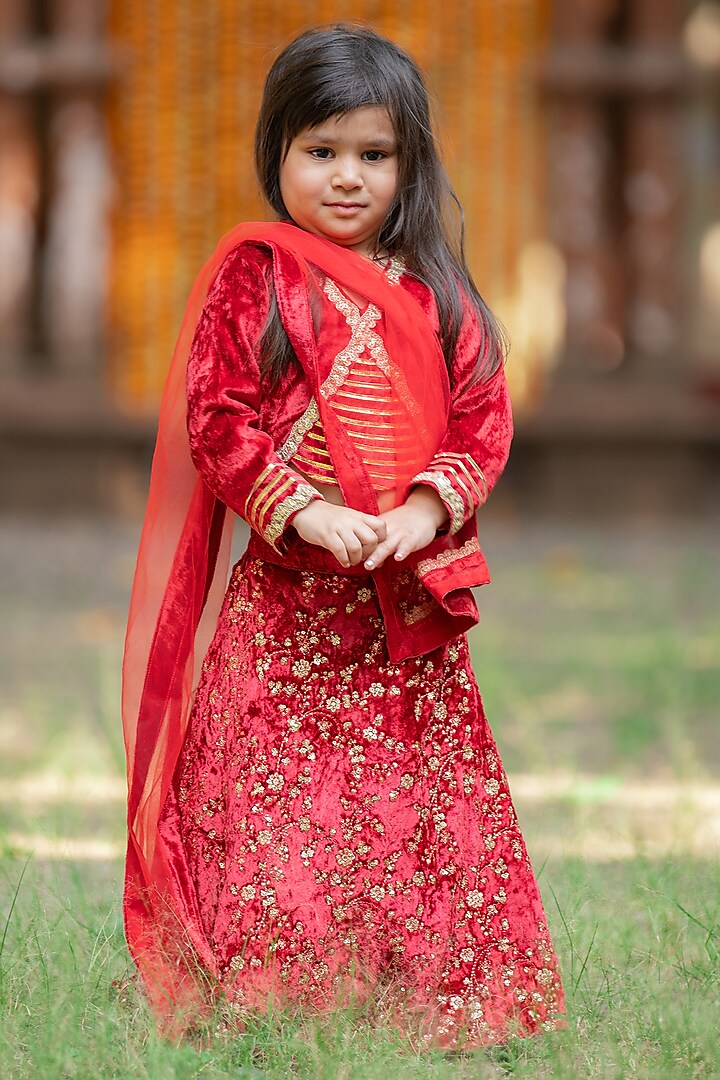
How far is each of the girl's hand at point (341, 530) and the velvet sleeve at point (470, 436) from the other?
0.11 meters

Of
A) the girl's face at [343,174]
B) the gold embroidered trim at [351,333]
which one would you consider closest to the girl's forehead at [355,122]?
the girl's face at [343,174]

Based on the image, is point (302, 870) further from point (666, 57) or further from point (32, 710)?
point (666, 57)

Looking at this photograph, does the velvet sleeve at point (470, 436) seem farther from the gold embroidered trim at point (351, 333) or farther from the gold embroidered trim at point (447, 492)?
the gold embroidered trim at point (351, 333)

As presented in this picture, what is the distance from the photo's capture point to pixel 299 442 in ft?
7.07

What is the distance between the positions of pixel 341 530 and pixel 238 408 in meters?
0.23

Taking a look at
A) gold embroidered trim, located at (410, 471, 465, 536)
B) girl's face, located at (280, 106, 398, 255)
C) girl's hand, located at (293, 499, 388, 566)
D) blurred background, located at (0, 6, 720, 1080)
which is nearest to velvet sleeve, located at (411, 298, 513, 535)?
gold embroidered trim, located at (410, 471, 465, 536)

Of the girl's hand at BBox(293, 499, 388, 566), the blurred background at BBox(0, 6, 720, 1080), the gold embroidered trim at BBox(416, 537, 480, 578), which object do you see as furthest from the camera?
the blurred background at BBox(0, 6, 720, 1080)

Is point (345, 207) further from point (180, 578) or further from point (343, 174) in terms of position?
point (180, 578)

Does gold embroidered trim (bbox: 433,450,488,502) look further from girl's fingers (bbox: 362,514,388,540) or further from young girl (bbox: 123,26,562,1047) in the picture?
girl's fingers (bbox: 362,514,388,540)

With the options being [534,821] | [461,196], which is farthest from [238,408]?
[461,196]

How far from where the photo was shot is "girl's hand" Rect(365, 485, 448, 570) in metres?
2.04

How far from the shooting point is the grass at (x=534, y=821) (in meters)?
2.03

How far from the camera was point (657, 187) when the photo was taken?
7.54 metres

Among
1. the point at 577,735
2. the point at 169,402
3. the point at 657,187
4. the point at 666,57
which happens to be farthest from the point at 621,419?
the point at 169,402
